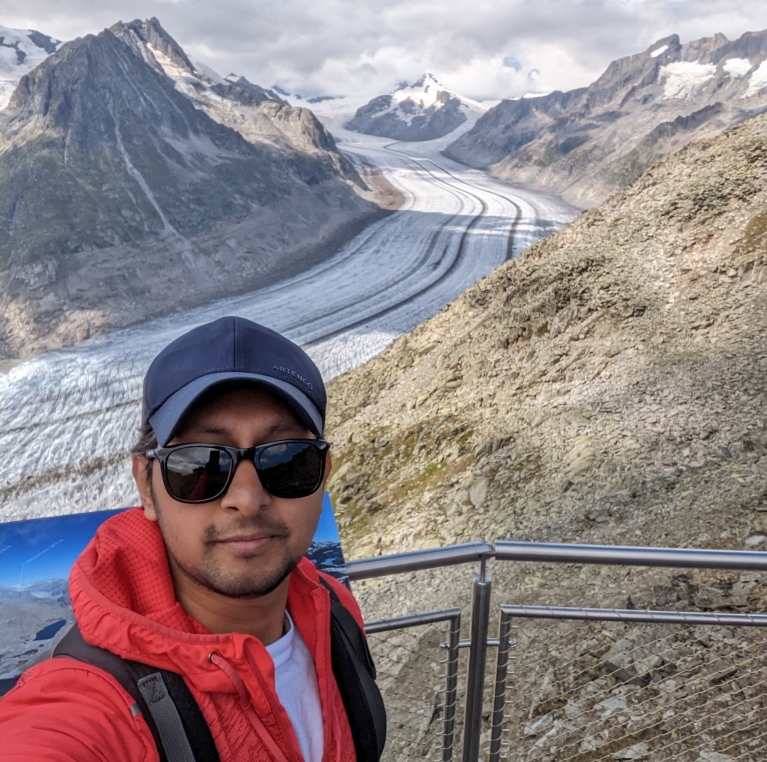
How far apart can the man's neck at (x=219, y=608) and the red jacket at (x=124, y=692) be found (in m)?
0.05

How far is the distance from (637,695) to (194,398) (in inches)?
134

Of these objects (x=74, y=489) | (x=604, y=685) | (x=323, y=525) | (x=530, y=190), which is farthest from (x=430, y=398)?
(x=530, y=190)

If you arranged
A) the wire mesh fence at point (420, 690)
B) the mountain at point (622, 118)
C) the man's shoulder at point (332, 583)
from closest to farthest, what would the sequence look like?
1. the man's shoulder at point (332, 583)
2. the wire mesh fence at point (420, 690)
3. the mountain at point (622, 118)

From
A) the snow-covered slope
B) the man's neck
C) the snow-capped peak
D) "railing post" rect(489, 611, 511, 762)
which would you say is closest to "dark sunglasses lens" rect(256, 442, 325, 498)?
the man's neck

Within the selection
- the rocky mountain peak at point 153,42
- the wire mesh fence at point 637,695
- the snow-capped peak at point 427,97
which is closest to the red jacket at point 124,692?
the wire mesh fence at point 637,695

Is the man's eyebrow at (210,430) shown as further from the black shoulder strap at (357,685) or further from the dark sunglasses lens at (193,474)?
the black shoulder strap at (357,685)

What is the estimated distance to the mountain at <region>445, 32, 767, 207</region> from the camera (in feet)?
153

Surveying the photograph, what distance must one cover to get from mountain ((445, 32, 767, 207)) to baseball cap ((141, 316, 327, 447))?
45799mm

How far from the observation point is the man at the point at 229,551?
1221mm

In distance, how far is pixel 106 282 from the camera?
2544 centimetres

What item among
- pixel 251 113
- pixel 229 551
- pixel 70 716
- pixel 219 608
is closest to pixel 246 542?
pixel 229 551

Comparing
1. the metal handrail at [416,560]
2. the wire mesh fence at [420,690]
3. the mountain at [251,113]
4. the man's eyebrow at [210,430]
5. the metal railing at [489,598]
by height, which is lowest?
the wire mesh fence at [420,690]

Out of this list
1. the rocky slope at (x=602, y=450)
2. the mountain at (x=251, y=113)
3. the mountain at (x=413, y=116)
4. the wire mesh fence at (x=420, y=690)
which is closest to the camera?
the wire mesh fence at (x=420, y=690)

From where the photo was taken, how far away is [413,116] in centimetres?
10181
